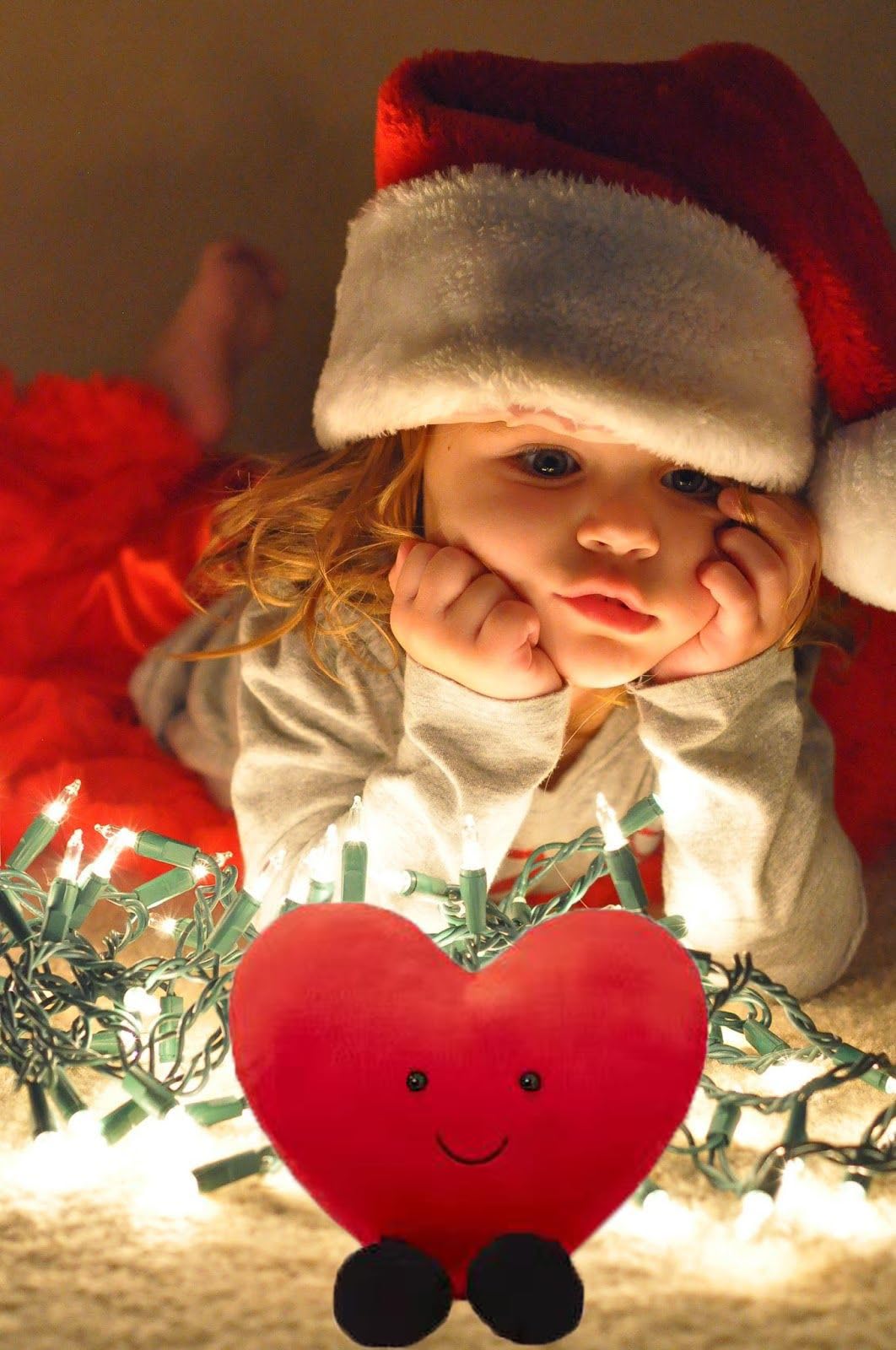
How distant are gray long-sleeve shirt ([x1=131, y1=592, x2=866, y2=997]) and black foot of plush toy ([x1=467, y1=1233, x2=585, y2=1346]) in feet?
0.92

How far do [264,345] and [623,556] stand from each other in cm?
61

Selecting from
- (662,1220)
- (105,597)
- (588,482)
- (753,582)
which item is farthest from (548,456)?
(105,597)

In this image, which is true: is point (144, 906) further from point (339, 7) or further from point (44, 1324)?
point (339, 7)

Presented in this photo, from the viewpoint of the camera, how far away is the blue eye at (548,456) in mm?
662

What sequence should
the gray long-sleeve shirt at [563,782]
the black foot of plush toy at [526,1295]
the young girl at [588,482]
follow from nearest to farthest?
1. the black foot of plush toy at [526,1295]
2. the young girl at [588,482]
3. the gray long-sleeve shirt at [563,782]

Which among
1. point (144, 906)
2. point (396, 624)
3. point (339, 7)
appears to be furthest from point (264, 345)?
point (144, 906)

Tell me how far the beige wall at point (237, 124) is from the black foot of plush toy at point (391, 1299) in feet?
2.85

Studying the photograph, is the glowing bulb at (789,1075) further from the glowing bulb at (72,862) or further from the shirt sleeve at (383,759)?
the glowing bulb at (72,862)

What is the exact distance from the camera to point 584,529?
25.2 inches

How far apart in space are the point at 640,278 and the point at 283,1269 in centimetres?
46

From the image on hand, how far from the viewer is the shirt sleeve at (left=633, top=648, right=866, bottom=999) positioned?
28.7 inches

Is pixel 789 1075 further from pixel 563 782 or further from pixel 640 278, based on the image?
pixel 640 278

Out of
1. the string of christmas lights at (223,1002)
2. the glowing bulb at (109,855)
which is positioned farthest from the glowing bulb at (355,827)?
the glowing bulb at (109,855)

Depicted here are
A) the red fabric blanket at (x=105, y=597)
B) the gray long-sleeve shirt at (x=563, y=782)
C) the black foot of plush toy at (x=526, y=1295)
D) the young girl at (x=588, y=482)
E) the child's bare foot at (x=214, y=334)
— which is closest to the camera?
the black foot of plush toy at (x=526, y=1295)
